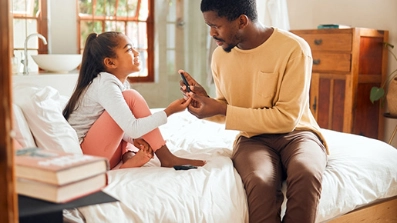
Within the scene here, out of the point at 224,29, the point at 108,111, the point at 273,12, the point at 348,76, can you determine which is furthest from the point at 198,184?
the point at 273,12

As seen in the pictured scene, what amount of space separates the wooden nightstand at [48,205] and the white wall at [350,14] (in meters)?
3.03

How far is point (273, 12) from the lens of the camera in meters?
3.65

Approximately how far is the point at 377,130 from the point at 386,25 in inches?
30.0

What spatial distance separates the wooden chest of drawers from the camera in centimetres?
324

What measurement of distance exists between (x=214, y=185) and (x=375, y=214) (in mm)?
792

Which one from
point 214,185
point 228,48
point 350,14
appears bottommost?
point 214,185

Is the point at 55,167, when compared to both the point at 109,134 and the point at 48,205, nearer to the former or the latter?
the point at 48,205

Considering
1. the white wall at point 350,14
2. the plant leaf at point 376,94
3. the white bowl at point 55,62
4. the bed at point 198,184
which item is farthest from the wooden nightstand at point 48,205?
the white wall at point 350,14

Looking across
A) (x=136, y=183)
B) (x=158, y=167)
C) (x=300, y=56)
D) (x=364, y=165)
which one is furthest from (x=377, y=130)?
(x=136, y=183)

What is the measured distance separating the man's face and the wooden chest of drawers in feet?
5.06

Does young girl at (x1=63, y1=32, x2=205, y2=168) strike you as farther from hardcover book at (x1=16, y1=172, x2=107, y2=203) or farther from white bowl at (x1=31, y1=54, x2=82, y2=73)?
white bowl at (x1=31, y1=54, x2=82, y2=73)

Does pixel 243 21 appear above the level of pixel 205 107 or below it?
above

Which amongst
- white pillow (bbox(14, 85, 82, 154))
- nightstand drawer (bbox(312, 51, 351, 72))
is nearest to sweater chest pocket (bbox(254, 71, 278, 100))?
white pillow (bbox(14, 85, 82, 154))

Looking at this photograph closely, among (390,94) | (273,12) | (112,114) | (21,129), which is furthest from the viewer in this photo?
(273,12)
